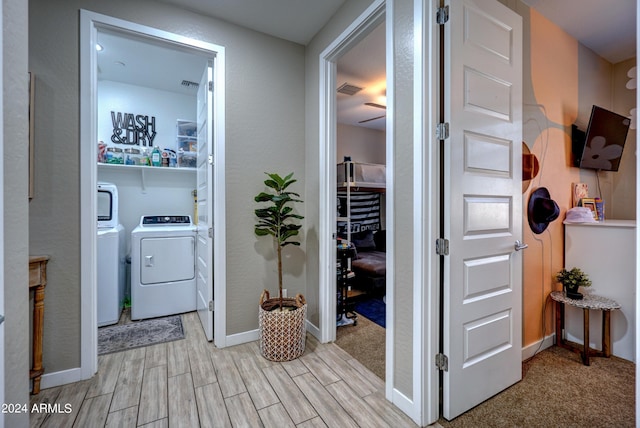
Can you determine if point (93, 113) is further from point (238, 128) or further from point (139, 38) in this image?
point (238, 128)

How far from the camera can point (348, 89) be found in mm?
3541

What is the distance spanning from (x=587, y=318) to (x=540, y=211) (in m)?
0.82

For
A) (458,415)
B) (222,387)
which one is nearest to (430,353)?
(458,415)

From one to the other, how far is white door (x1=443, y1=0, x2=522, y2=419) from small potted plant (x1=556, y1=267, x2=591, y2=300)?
2.62 feet

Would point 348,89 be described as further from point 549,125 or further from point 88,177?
point 88,177

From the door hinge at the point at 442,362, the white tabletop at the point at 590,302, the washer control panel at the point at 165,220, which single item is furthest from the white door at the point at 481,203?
the washer control panel at the point at 165,220

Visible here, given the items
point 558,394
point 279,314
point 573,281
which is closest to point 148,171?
point 279,314

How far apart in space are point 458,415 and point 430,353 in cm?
40

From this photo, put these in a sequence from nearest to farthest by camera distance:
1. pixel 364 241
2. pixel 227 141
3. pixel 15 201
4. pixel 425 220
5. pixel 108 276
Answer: pixel 15 201, pixel 425 220, pixel 227 141, pixel 108 276, pixel 364 241

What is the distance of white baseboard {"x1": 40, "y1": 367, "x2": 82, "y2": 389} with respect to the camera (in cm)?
174

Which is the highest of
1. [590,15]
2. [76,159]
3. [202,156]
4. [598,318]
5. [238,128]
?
[590,15]

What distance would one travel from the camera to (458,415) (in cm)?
149

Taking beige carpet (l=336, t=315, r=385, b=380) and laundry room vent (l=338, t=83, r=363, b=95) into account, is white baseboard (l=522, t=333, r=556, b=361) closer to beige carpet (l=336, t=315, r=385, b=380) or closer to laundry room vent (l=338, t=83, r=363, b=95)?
beige carpet (l=336, t=315, r=385, b=380)

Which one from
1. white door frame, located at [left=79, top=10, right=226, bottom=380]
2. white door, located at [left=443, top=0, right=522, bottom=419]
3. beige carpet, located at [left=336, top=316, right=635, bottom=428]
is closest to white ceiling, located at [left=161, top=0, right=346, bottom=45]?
white door frame, located at [left=79, top=10, right=226, bottom=380]
